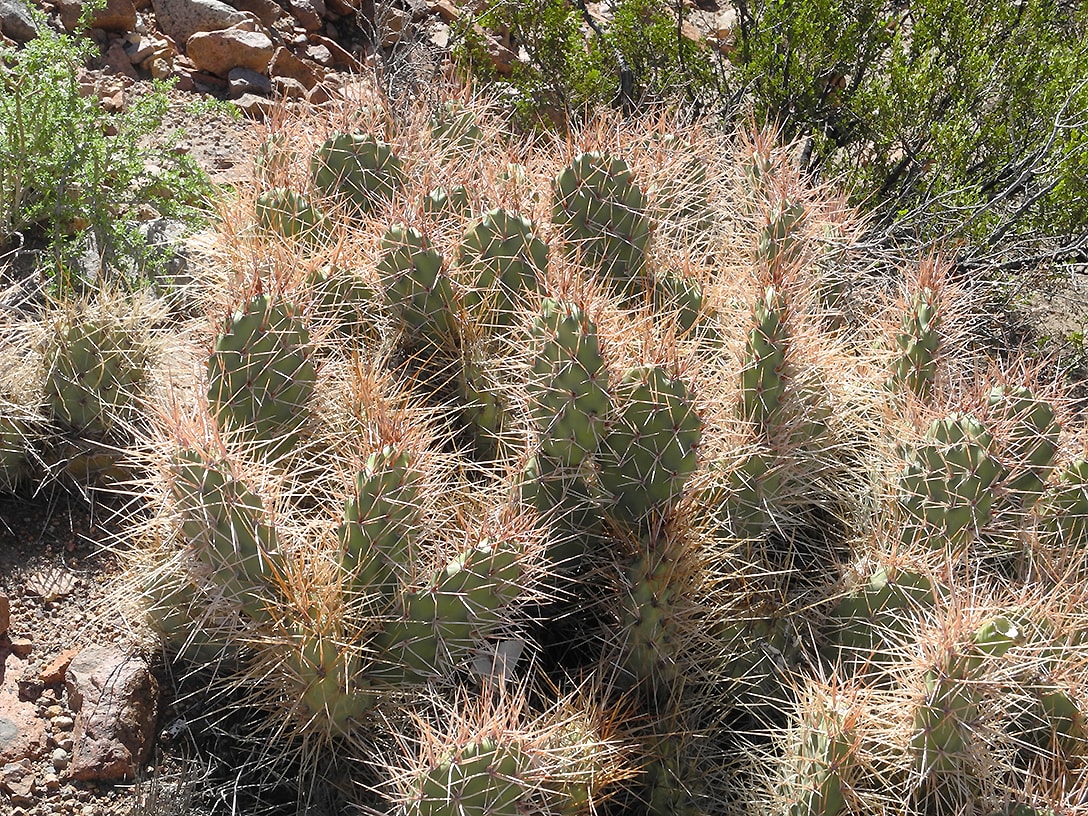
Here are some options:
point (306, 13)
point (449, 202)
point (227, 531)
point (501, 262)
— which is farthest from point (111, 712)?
point (306, 13)

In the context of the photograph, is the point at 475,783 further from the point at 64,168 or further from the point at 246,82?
the point at 246,82

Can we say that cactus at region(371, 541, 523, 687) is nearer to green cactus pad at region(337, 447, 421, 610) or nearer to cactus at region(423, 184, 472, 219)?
green cactus pad at region(337, 447, 421, 610)

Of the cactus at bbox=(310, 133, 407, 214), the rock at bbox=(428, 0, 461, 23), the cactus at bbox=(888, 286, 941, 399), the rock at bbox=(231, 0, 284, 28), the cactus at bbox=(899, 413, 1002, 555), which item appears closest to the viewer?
the cactus at bbox=(899, 413, 1002, 555)

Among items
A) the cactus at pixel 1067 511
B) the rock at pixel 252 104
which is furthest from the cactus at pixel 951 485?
the rock at pixel 252 104

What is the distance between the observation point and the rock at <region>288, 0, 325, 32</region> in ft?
A: 21.0

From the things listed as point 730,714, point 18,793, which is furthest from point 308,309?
point 730,714

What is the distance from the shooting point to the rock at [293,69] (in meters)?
6.01

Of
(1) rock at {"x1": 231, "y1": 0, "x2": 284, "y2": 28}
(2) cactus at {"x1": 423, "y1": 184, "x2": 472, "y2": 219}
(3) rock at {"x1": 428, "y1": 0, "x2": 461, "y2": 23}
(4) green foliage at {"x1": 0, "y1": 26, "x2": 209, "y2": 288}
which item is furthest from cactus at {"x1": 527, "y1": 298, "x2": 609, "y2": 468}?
(3) rock at {"x1": 428, "y1": 0, "x2": 461, "y2": 23}

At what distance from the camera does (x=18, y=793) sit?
2.67 m

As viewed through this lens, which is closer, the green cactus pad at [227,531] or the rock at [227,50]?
the green cactus pad at [227,531]

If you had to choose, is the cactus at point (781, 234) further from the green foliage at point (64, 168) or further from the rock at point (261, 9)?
the rock at point (261, 9)

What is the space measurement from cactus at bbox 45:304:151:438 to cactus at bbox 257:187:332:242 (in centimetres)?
59

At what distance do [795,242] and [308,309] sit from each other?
5.59ft

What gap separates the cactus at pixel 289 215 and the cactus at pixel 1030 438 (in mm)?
2225
